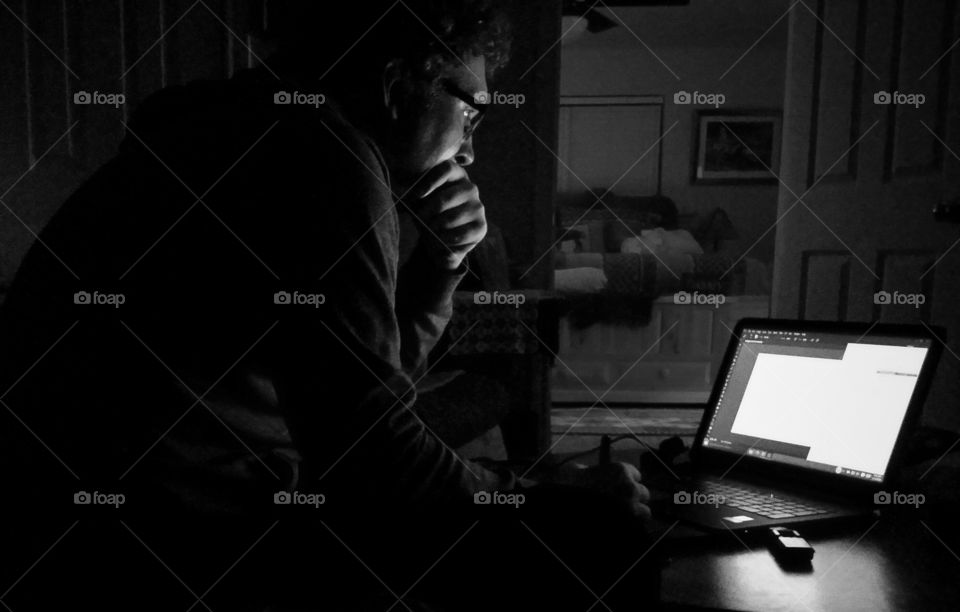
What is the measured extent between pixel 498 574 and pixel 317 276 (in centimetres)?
29

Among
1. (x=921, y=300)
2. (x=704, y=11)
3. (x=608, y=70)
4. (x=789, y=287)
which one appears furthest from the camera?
(x=608, y=70)

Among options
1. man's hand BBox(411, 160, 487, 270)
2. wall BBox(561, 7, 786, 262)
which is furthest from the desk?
wall BBox(561, 7, 786, 262)

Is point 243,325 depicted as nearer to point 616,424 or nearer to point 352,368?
point 352,368

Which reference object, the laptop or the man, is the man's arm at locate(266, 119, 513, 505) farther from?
the laptop

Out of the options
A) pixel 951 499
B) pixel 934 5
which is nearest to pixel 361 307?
pixel 951 499

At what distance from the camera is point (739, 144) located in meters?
6.16

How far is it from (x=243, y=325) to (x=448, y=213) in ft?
1.26

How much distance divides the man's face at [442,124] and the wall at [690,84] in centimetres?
561

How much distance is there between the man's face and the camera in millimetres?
784

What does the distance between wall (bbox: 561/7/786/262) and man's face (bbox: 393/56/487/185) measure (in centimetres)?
561

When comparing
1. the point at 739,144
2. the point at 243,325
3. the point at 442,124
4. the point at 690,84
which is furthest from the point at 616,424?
the point at 690,84

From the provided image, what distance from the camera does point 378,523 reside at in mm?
583

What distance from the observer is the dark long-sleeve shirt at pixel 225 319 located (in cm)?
61

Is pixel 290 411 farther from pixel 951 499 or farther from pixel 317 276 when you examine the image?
pixel 951 499
